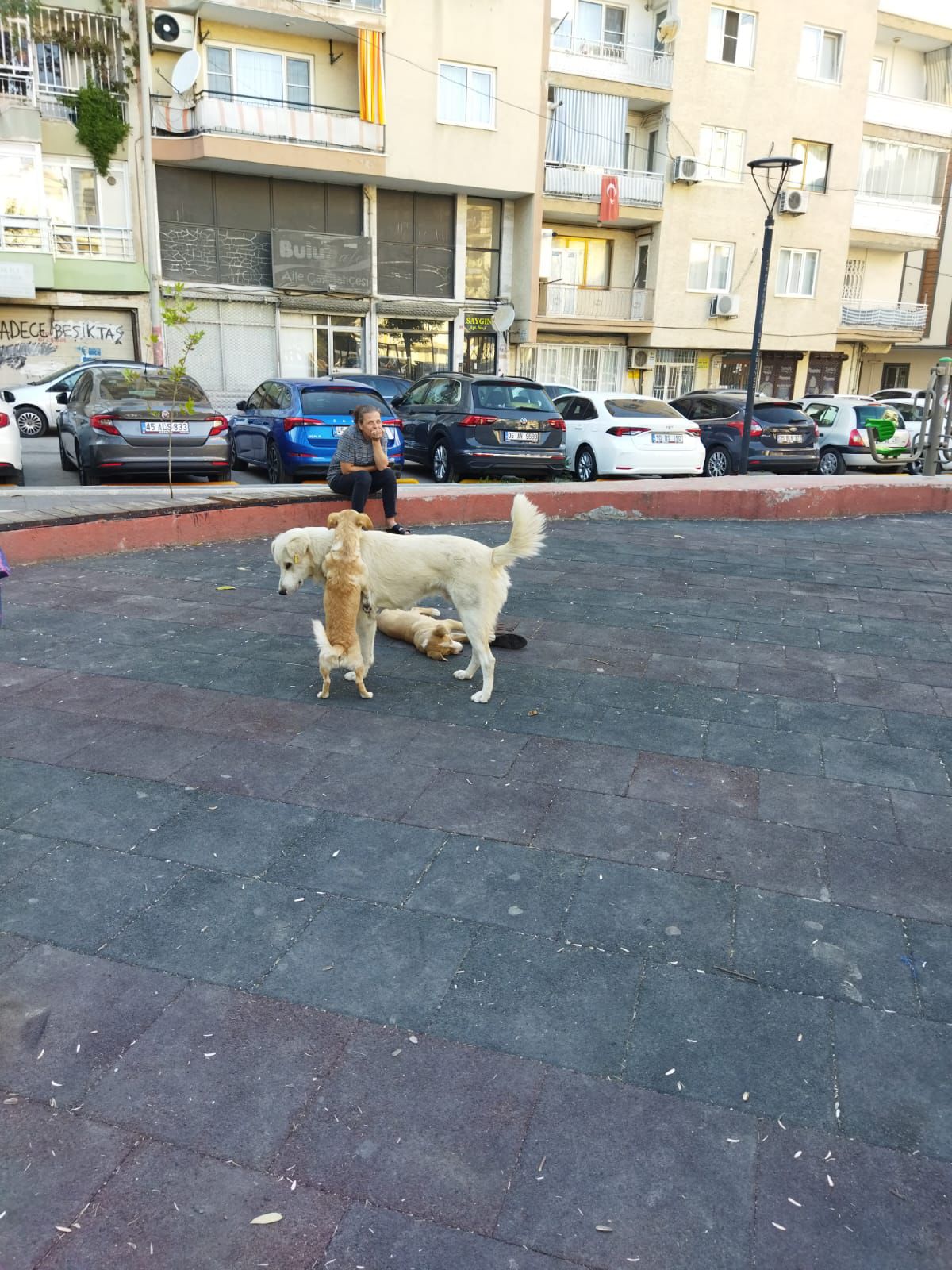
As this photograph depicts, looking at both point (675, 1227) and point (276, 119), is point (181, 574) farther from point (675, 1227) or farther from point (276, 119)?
point (276, 119)

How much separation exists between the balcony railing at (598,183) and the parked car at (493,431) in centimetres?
1629

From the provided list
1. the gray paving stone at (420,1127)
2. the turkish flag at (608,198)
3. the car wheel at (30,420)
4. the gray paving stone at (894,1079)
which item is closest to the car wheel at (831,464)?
the turkish flag at (608,198)

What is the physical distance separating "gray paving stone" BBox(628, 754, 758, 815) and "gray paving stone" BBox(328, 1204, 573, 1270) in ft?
7.37

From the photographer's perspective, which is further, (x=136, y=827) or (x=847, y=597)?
(x=847, y=597)

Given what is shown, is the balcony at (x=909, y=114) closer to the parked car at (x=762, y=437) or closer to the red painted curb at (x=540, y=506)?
the parked car at (x=762, y=437)

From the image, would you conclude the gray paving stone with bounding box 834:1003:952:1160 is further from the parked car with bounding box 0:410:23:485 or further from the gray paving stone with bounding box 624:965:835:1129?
the parked car with bounding box 0:410:23:485

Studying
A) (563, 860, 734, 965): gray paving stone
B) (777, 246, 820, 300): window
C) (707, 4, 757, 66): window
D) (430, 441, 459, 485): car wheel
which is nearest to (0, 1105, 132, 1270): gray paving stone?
(563, 860, 734, 965): gray paving stone

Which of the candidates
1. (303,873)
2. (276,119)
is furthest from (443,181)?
(303,873)

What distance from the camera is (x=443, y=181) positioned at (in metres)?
25.7

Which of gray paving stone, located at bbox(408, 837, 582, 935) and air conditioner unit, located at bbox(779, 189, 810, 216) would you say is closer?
gray paving stone, located at bbox(408, 837, 582, 935)

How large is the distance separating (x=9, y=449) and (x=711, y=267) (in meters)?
25.0

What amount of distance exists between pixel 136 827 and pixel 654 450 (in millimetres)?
12378

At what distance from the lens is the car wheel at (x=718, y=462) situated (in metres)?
17.2

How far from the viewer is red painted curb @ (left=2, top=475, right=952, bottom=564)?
27.2 feet
